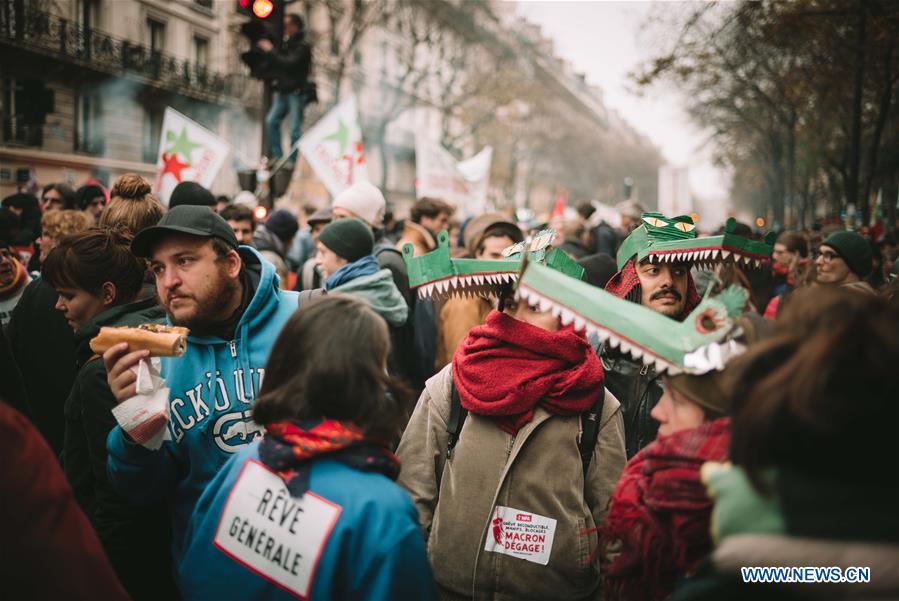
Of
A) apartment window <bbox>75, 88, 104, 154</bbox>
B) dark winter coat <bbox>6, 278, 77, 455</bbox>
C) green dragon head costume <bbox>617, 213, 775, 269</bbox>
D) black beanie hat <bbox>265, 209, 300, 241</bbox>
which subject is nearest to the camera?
green dragon head costume <bbox>617, 213, 775, 269</bbox>

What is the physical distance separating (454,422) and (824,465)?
60.7 inches

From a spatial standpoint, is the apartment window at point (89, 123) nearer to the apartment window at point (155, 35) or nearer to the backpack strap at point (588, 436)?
the apartment window at point (155, 35)

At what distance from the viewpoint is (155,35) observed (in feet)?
79.2

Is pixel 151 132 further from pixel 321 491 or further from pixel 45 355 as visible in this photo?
pixel 321 491

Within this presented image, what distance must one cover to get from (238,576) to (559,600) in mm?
1198

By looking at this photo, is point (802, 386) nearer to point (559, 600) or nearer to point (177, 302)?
point (559, 600)

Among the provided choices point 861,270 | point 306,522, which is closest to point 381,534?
point 306,522

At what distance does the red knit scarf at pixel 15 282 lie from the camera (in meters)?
4.70

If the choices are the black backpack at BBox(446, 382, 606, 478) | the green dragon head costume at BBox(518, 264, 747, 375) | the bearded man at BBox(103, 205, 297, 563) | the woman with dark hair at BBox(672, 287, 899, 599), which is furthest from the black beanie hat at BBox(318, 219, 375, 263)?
the woman with dark hair at BBox(672, 287, 899, 599)

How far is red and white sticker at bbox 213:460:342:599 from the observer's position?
1.83 meters

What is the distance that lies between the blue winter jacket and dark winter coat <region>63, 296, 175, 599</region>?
3.14 feet

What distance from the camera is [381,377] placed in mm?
1979

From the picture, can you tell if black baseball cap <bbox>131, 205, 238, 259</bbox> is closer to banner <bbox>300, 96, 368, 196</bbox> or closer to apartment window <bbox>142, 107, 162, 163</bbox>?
banner <bbox>300, 96, 368, 196</bbox>

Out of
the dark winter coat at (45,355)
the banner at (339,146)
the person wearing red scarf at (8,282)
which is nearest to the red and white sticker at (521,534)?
the dark winter coat at (45,355)
